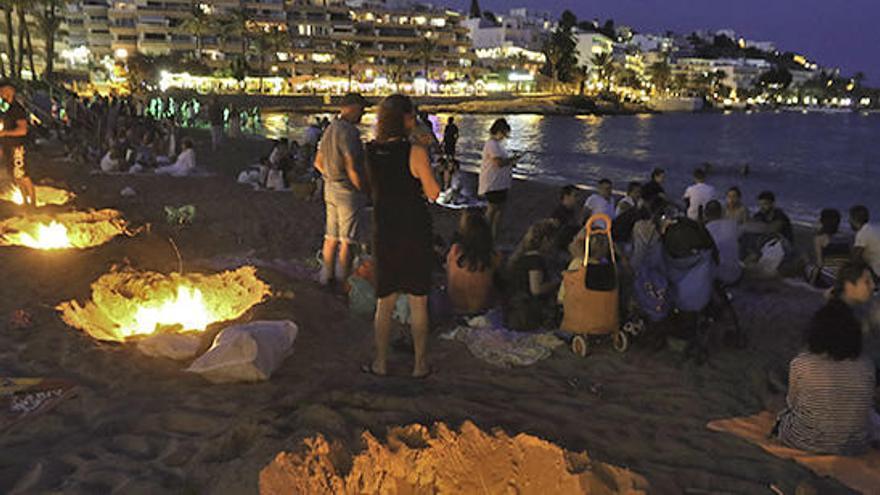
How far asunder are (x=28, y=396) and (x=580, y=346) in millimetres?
3867

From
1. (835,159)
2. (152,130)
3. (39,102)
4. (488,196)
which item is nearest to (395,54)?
(835,159)

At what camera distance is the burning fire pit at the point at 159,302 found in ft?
17.8

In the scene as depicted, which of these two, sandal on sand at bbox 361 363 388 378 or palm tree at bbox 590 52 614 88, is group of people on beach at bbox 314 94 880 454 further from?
palm tree at bbox 590 52 614 88

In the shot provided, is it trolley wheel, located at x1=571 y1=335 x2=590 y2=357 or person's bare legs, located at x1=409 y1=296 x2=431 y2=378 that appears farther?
trolley wheel, located at x1=571 y1=335 x2=590 y2=357

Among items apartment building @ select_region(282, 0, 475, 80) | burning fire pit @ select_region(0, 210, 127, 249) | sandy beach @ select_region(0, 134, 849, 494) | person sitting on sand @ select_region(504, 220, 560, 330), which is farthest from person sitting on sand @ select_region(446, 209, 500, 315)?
apartment building @ select_region(282, 0, 475, 80)

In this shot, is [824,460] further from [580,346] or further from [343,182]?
[343,182]

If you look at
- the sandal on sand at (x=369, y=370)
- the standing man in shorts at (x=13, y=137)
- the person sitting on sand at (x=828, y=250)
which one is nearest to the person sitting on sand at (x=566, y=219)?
the person sitting on sand at (x=828, y=250)

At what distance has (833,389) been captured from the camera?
3557mm

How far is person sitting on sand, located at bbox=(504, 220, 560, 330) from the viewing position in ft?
18.2

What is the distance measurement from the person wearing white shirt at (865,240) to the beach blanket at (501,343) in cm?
374

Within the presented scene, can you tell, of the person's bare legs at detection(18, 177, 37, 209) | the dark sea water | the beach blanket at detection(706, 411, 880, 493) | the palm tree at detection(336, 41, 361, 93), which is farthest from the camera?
the palm tree at detection(336, 41, 361, 93)

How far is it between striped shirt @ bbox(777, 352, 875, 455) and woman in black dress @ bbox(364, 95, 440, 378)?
7.63ft

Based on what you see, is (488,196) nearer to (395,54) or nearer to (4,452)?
(4,452)

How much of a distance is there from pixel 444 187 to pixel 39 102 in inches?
961
